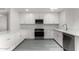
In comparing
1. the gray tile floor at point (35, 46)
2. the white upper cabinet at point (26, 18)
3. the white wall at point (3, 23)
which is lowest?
the gray tile floor at point (35, 46)

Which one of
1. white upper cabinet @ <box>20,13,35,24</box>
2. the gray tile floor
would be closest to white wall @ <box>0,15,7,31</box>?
white upper cabinet @ <box>20,13,35,24</box>

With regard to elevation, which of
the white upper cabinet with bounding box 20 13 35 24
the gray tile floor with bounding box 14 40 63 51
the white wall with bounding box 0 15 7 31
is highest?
the white upper cabinet with bounding box 20 13 35 24

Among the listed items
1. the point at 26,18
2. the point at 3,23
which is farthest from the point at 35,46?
the point at 3,23

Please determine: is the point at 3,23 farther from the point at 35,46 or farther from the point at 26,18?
the point at 35,46

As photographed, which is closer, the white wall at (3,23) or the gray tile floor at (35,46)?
the white wall at (3,23)

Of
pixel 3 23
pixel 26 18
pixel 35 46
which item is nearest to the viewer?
pixel 3 23

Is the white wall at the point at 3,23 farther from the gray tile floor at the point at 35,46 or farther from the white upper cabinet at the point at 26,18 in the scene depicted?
the gray tile floor at the point at 35,46

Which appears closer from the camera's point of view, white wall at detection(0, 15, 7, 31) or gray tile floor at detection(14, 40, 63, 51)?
white wall at detection(0, 15, 7, 31)

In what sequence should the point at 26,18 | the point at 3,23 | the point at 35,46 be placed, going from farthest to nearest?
the point at 35,46 → the point at 26,18 → the point at 3,23

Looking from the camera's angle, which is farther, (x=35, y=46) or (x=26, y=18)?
(x=35, y=46)

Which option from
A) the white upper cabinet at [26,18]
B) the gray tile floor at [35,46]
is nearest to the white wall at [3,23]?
the white upper cabinet at [26,18]

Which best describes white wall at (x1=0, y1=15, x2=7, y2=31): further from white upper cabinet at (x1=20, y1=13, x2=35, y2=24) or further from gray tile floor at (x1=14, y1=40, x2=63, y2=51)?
gray tile floor at (x1=14, y1=40, x2=63, y2=51)
